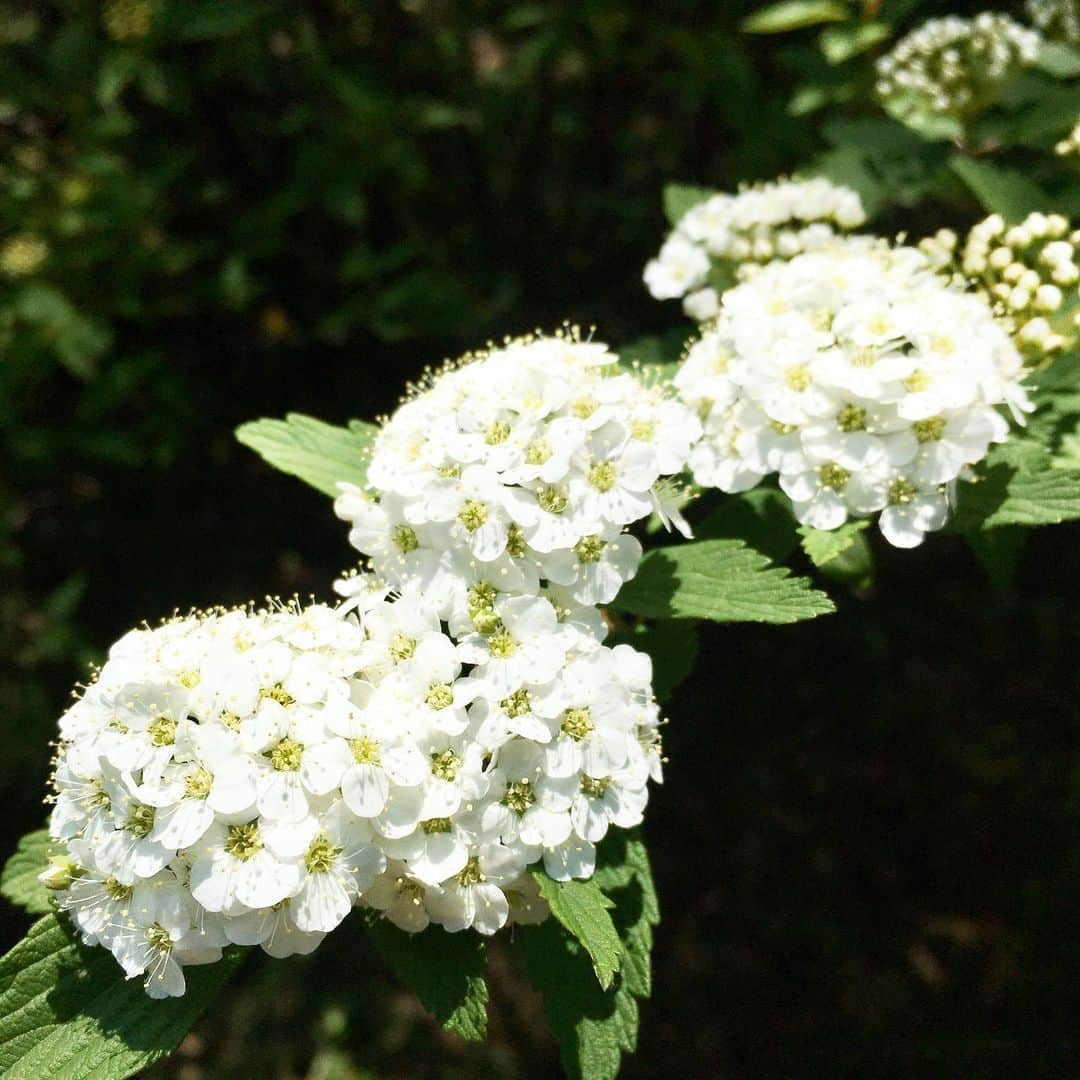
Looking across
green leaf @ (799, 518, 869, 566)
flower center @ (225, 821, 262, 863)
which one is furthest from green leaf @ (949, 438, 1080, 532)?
flower center @ (225, 821, 262, 863)

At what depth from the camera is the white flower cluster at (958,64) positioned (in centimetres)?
284

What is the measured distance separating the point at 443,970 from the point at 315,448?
121cm

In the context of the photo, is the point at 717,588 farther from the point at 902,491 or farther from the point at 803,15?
the point at 803,15

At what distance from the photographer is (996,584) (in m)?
2.60

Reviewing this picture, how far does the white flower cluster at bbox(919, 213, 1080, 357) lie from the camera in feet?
7.34

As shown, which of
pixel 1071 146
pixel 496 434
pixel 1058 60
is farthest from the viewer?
pixel 1058 60

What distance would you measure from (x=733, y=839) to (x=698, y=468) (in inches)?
97.9

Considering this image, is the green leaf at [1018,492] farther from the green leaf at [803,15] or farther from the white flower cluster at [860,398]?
the green leaf at [803,15]

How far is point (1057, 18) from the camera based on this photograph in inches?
121

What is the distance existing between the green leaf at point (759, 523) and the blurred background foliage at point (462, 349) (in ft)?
4.30

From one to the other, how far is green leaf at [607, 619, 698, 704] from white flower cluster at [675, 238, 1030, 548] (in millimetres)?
400

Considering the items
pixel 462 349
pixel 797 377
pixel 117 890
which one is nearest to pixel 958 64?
pixel 797 377

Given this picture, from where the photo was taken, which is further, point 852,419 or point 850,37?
point 850,37

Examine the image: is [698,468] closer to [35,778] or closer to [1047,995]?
[1047,995]
